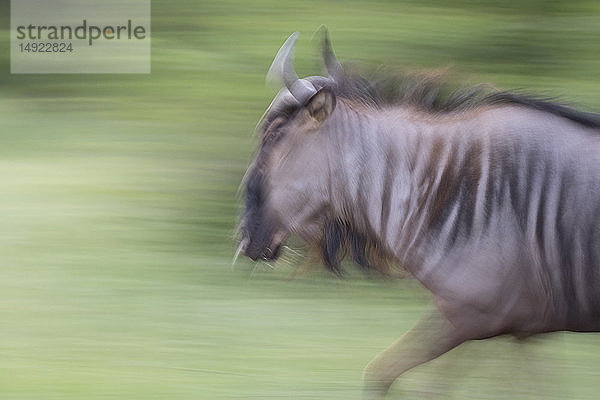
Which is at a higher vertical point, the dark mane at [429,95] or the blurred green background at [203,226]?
the dark mane at [429,95]

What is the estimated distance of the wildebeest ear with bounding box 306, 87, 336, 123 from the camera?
323 cm

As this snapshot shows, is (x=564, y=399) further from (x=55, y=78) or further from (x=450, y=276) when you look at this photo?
(x=55, y=78)

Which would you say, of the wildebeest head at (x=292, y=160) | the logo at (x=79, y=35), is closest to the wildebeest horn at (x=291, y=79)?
the wildebeest head at (x=292, y=160)

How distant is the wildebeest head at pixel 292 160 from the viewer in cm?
326

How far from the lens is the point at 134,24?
25.9 feet

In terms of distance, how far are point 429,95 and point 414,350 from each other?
29.2 inches

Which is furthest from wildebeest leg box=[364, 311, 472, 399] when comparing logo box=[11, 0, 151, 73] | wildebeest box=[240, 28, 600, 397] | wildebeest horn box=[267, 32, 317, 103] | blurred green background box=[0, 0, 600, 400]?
logo box=[11, 0, 151, 73]

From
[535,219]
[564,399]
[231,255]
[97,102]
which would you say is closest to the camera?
[535,219]

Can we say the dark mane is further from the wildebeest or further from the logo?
the logo

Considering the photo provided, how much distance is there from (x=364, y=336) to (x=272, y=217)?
5.27ft

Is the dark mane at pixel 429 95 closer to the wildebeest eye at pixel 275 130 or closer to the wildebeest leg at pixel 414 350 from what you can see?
the wildebeest eye at pixel 275 130

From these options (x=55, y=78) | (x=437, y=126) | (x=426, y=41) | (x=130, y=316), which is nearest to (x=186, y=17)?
(x=55, y=78)

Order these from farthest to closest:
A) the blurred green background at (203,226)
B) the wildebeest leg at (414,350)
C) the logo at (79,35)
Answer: the logo at (79,35) → the blurred green background at (203,226) → the wildebeest leg at (414,350)

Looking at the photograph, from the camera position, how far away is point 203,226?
6.15 meters
